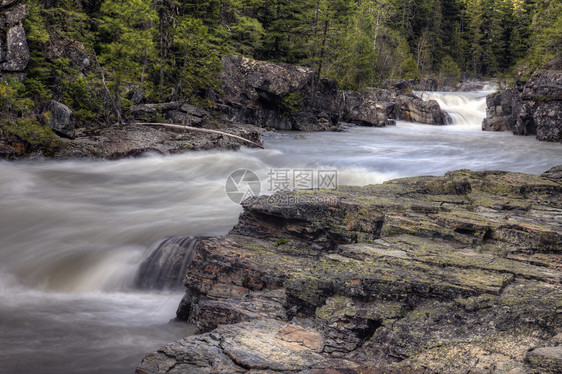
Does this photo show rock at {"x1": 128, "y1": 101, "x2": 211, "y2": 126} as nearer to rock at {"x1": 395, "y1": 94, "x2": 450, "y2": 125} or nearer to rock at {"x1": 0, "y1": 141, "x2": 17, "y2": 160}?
rock at {"x1": 0, "y1": 141, "x2": 17, "y2": 160}

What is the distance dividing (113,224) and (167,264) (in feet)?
8.37

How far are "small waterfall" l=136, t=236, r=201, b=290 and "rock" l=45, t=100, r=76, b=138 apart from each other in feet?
25.9

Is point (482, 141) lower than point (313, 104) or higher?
lower

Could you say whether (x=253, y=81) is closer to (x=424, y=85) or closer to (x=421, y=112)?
(x=421, y=112)

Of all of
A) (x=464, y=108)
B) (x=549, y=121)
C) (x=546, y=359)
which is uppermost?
(x=464, y=108)

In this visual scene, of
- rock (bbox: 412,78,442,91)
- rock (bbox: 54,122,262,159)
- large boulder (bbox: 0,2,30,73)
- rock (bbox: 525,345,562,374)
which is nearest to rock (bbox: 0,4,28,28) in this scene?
large boulder (bbox: 0,2,30,73)

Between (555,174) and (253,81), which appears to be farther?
(253,81)

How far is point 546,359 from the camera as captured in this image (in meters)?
2.61

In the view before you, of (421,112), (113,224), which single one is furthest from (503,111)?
(113,224)

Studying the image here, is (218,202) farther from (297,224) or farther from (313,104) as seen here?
(313,104)

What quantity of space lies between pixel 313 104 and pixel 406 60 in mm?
28218

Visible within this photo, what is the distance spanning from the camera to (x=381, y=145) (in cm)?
2008

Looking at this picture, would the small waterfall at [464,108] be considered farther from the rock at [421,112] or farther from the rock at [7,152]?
the rock at [7,152]

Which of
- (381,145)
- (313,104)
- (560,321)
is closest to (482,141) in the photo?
(381,145)
